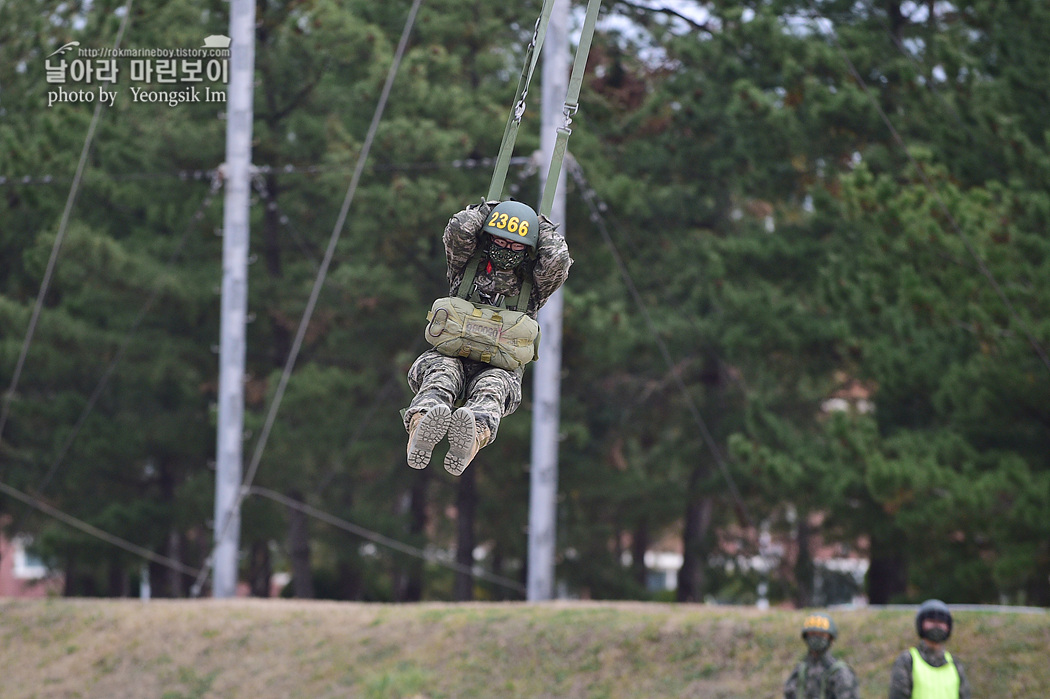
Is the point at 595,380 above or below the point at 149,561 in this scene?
above

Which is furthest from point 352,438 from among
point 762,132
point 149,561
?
point 762,132

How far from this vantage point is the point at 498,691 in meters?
17.5

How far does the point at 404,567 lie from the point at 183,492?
5912 mm

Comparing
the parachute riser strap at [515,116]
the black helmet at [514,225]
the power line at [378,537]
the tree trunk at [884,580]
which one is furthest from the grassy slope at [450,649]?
the tree trunk at [884,580]

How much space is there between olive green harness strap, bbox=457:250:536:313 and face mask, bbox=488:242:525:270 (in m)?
0.08

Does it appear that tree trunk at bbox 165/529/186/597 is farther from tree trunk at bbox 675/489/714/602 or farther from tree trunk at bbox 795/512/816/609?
tree trunk at bbox 795/512/816/609

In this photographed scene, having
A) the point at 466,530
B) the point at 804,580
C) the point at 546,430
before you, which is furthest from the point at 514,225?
the point at 804,580

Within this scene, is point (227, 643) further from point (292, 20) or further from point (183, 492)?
point (292, 20)

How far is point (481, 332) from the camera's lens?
9750 millimetres

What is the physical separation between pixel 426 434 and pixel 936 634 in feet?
15.4

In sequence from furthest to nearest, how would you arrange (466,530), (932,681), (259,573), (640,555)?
(640,555)
(259,573)
(466,530)
(932,681)

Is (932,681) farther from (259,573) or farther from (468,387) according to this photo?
(259,573)

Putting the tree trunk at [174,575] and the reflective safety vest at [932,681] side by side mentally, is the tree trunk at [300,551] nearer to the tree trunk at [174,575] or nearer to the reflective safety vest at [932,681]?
the tree trunk at [174,575]

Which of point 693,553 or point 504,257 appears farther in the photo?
point 693,553
